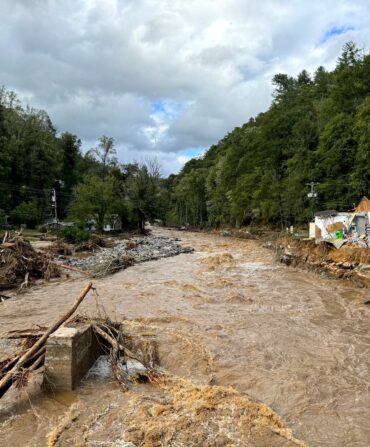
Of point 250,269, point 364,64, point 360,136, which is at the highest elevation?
point 364,64

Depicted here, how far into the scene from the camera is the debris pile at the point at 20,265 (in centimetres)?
1785

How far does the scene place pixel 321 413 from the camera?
648 centimetres

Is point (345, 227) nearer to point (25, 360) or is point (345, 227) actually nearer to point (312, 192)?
point (312, 192)

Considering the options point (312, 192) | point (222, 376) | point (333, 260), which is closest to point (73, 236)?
point (333, 260)

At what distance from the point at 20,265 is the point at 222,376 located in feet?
47.3

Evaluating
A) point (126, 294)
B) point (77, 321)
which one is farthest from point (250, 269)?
point (77, 321)

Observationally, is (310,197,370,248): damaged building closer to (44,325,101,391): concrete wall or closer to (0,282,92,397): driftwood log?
(44,325,101,391): concrete wall

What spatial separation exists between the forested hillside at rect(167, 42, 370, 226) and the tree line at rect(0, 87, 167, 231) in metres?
18.0

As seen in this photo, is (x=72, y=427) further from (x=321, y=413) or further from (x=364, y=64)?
(x=364, y=64)

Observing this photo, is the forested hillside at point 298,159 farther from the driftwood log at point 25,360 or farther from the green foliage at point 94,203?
the driftwood log at point 25,360

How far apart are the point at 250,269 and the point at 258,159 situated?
47086mm

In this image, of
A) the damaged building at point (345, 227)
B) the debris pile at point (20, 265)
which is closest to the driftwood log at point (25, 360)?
the debris pile at point (20, 265)

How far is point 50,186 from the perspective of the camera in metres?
65.9

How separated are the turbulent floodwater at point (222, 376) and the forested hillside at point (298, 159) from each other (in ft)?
87.3
